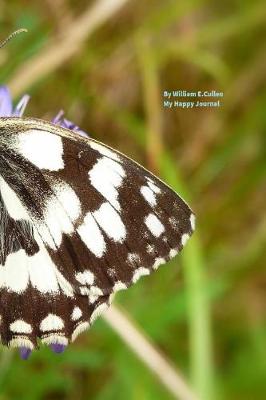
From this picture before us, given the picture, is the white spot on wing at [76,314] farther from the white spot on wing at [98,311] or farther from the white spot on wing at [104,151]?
the white spot on wing at [104,151]

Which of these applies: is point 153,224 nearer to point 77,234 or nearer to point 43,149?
point 77,234

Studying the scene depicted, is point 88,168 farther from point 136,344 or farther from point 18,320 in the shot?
point 136,344

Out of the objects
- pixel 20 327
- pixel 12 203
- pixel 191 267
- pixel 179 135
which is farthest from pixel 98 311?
pixel 179 135

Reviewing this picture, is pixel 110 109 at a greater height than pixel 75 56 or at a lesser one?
lesser

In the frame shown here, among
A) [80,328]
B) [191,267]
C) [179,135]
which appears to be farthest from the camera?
[179,135]

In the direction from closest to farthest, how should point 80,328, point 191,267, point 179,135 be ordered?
point 80,328 → point 191,267 → point 179,135

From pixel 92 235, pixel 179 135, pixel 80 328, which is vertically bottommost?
pixel 80 328

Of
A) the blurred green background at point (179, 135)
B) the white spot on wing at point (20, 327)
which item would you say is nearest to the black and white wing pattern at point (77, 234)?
the white spot on wing at point (20, 327)

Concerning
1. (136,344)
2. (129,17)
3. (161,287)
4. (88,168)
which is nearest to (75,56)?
(129,17)
